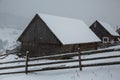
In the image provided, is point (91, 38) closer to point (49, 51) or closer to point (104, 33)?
point (49, 51)

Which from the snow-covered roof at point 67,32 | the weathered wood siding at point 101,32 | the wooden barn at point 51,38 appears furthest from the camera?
the weathered wood siding at point 101,32

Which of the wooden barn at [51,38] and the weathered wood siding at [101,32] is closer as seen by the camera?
the wooden barn at [51,38]

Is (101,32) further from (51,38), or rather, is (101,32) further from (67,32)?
(51,38)

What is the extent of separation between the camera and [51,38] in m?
25.8

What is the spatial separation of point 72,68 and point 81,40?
1731 centimetres

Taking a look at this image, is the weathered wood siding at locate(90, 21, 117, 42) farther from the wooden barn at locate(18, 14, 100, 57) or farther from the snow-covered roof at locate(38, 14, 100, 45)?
the wooden barn at locate(18, 14, 100, 57)

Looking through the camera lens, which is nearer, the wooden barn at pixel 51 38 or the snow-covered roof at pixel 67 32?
the wooden barn at pixel 51 38

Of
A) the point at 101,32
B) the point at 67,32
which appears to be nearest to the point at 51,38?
the point at 67,32

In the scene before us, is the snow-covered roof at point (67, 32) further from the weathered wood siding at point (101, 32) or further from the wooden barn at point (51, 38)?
the weathered wood siding at point (101, 32)

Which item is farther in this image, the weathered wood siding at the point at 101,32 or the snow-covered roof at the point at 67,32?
the weathered wood siding at the point at 101,32

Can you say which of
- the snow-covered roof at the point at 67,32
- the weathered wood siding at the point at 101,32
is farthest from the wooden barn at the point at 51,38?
the weathered wood siding at the point at 101,32

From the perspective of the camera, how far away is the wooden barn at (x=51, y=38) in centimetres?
2547

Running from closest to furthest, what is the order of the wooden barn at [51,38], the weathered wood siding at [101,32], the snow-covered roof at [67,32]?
1. the wooden barn at [51,38]
2. the snow-covered roof at [67,32]
3. the weathered wood siding at [101,32]

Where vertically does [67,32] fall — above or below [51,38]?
above
